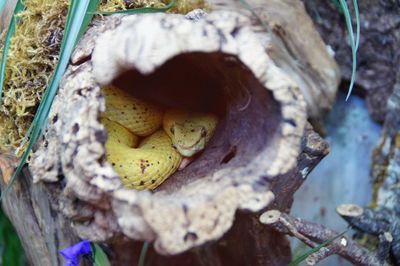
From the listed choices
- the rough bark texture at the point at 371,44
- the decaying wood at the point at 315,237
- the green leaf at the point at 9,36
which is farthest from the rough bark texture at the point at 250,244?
the rough bark texture at the point at 371,44

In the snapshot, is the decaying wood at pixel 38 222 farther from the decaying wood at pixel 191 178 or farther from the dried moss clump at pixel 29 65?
the decaying wood at pixel 191 178

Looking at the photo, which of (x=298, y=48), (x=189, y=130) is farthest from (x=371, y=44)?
(x=189, y=130)

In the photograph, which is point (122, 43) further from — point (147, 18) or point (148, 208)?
point (148, 208)

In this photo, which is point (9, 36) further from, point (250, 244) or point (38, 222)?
point (250, 244)

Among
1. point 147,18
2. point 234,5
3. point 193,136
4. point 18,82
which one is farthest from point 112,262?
point 234,5

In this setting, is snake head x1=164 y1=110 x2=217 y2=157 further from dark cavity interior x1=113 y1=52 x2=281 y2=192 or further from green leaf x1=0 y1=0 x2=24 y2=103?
green leaf x1=0 y1=0 x2=24 y2=103

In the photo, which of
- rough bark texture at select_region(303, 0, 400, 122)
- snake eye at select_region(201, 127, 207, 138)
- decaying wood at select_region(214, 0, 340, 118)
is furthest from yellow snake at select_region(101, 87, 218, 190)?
rough bark texture at select_region(303, 0, 400, 122)
